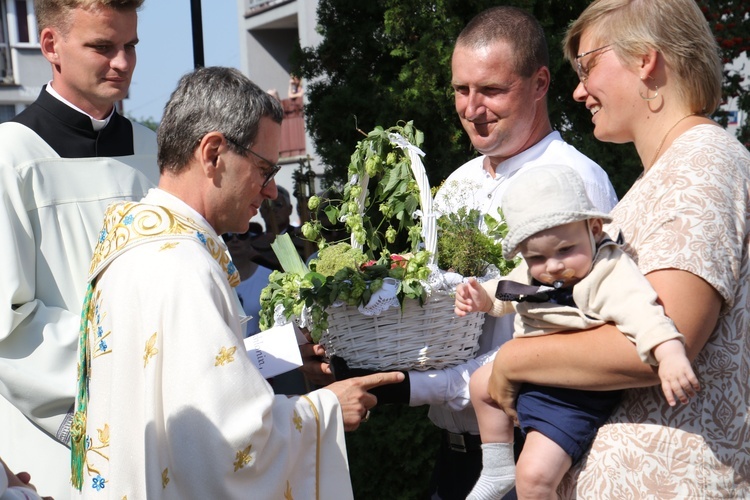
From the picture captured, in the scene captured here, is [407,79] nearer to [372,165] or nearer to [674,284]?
[372,165]

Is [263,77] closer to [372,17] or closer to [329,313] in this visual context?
[372,17]

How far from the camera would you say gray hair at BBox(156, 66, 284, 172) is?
248cm

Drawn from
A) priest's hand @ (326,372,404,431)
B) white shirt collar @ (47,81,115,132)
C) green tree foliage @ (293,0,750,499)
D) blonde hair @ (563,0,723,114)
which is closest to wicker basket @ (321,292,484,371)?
priest's hand @ (326,372,404,431)

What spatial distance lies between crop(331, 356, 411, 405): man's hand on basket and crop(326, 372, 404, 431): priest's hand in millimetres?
117

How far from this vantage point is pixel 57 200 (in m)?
3.29

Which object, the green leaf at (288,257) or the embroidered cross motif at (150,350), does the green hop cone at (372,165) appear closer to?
the green leaf at (288,257)

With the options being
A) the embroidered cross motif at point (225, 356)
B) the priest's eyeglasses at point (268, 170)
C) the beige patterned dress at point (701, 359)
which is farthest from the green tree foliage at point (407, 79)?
the embroidered cross motif at point (225, 356)

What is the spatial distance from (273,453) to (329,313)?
65 cm

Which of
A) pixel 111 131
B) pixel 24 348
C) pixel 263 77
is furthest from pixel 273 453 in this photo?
pixel 263 77

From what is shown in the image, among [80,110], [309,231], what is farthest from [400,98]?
[309,231]

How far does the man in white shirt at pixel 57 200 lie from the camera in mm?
2988

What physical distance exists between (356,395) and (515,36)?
1647 mm

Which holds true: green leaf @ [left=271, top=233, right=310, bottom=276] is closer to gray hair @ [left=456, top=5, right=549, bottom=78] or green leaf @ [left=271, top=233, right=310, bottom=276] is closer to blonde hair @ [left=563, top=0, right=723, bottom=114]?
gray hair @ [left=456, top=5, right=549, bottom=78]

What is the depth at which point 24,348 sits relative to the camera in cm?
299
